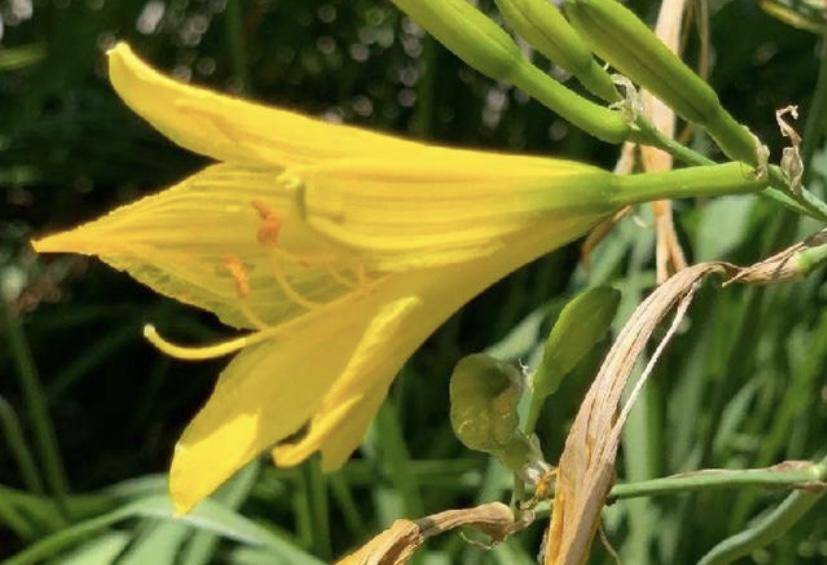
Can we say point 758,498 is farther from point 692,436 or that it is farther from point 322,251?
point 322,251

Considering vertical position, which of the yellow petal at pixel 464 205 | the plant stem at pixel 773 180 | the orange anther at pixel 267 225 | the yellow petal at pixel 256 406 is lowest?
the yellow petal at pixel 256 406

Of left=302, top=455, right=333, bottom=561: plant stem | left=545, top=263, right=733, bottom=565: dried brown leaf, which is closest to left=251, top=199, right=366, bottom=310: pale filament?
left=545, top=263, right=733, bottom=565: dried brown leaf

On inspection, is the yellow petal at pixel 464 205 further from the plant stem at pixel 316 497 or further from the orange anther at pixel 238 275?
the plant stem at pixel 316 497

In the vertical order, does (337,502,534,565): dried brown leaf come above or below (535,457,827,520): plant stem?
below

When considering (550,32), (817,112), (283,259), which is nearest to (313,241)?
(283,259)

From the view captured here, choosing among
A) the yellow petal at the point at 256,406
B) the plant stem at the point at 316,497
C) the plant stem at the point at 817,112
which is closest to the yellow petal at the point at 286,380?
the yellow petal at the point at 256,406

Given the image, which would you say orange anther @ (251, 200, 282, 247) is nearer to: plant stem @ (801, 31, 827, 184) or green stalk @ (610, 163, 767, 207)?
green stalk @ (610, 163, 767, 207)
